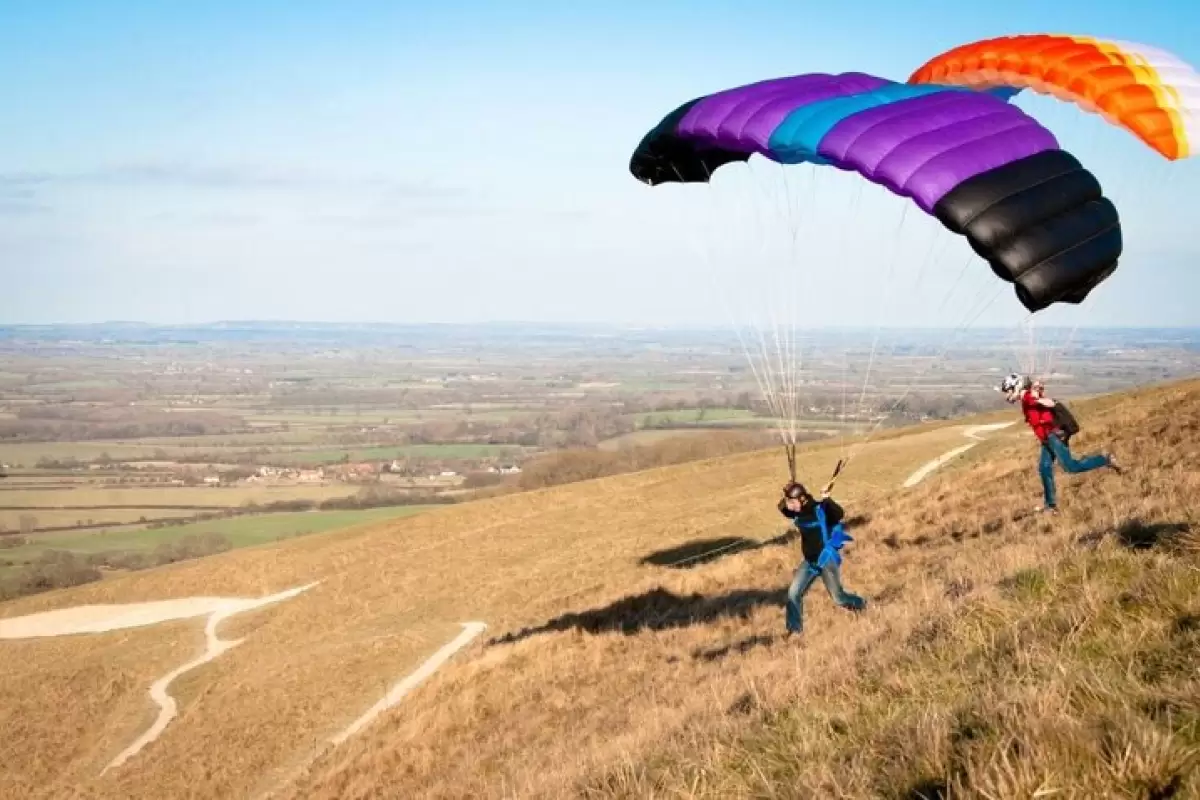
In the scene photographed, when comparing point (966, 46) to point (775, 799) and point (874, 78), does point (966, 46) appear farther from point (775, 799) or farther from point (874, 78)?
point (775, 799)

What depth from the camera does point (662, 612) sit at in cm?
1747

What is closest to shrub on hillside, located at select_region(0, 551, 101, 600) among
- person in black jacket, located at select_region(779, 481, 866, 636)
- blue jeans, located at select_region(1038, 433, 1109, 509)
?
person in black jacket, located at select_region(779, 481, 866, 636)

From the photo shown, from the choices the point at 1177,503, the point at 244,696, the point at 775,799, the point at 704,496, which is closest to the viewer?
the point at 775,799

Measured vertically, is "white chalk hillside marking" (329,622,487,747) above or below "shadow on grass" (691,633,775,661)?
below

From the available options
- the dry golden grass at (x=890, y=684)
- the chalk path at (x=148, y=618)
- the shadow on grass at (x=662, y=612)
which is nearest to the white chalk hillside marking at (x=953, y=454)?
the shadow on grass at (x=662, y=612)

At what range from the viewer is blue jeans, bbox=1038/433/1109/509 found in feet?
49.2

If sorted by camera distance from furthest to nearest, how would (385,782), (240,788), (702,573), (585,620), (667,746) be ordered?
(702,573) < (585,620) < (240,788) < (385,782) < (667,746)

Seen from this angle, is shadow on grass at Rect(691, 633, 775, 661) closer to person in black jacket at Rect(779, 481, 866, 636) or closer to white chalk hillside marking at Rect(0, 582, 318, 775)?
person in black jacket at Rect(779, 481, 866, 636)

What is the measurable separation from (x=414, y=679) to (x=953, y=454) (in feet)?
77.1

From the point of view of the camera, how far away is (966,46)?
14.7 metres

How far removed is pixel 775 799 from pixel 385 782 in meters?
8.50

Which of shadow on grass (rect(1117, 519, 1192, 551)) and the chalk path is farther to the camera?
the chalk path

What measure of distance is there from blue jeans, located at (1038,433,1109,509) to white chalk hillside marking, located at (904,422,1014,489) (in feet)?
39.7

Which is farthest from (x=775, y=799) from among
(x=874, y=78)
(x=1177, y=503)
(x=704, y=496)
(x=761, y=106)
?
(x=704, y=496)
